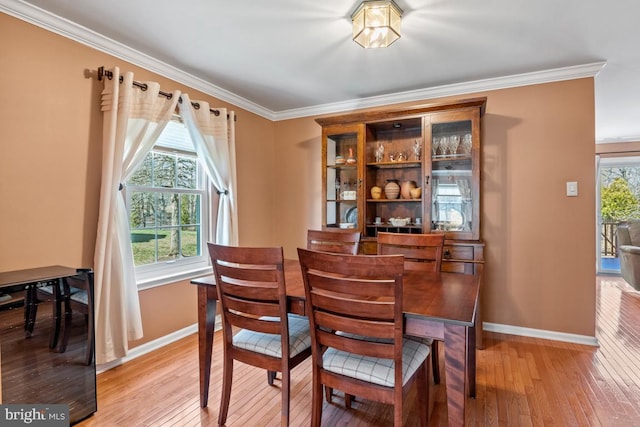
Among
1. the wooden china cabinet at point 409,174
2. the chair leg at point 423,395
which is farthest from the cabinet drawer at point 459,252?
the chair leg at point 423,395

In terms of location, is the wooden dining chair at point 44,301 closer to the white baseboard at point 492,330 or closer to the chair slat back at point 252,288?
the white baseboard at point 492,330

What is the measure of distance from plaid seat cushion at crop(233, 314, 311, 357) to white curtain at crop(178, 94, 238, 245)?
1530 mm

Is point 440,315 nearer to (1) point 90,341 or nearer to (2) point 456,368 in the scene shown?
(2) point 456,368

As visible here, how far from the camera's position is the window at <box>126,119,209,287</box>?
272 centimetres

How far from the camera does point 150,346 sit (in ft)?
8.84

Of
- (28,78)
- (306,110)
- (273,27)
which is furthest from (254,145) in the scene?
(28,78)

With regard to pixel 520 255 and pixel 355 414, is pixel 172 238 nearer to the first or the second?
pixel 355 414

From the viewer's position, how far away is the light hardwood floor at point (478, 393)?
1852 millimetres

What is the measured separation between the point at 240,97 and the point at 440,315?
3.06 meters

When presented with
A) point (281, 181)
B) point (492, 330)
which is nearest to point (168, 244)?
point (281, 181)

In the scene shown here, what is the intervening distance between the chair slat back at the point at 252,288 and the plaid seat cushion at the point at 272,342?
10 centimetres

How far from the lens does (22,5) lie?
1.94 meters

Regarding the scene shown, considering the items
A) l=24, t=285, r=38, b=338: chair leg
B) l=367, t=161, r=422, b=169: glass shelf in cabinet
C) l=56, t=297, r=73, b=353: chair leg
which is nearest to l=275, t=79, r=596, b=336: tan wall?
l=367, t=161, r=422, b=169: glass shelf in cabinet

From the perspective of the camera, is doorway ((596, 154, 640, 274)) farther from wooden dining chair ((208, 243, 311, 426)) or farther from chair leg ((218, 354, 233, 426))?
chair leg ((218, 354, 233, 426))
